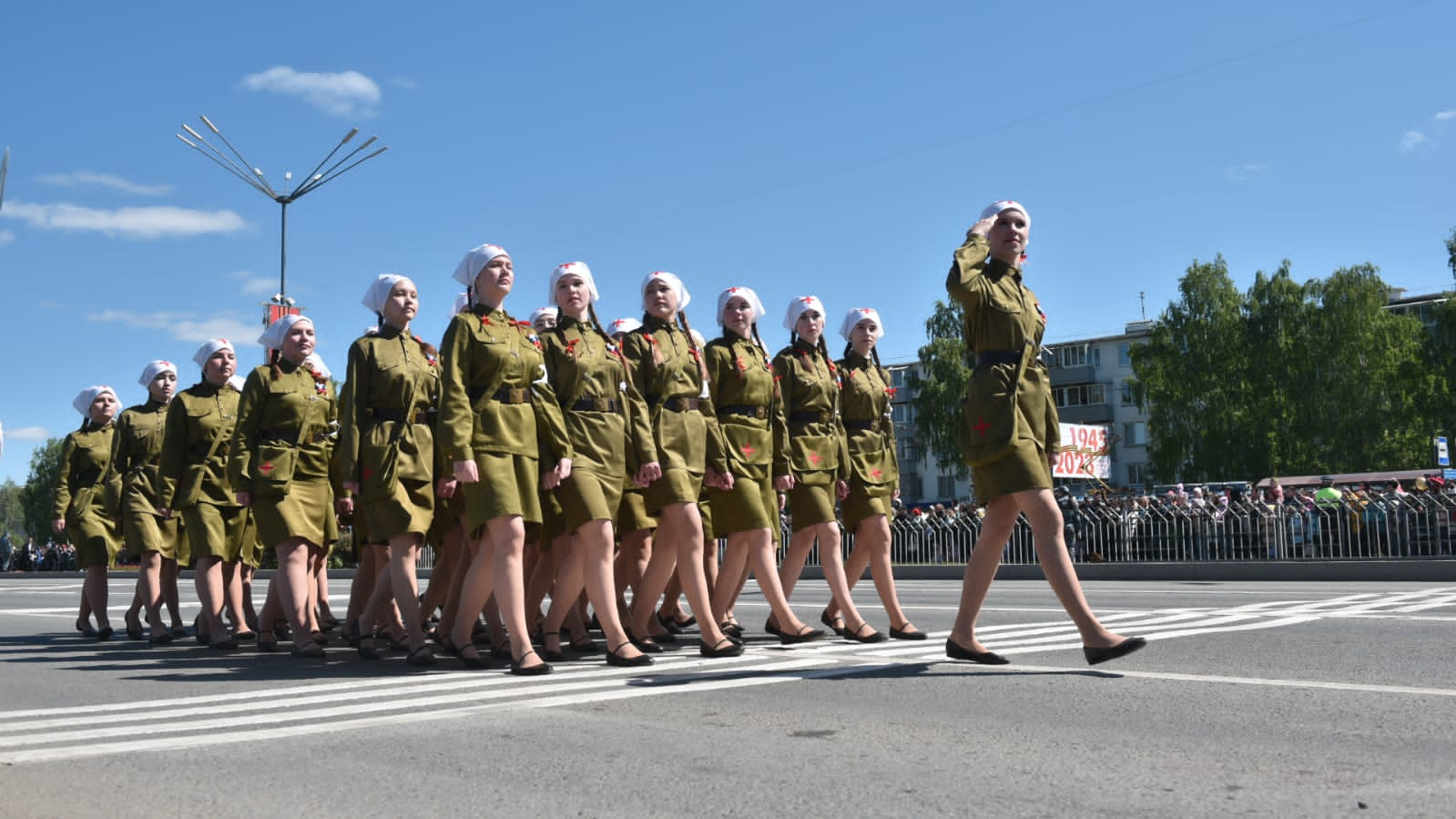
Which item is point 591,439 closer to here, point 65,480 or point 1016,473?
point 1016,473

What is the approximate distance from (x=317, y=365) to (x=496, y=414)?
362 centimetres

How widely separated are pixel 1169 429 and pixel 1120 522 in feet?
154

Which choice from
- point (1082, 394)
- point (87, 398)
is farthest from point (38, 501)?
point (87, 398)

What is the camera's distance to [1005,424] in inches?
270

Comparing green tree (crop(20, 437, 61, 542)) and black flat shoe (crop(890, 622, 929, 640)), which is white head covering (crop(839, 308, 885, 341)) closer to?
black flat shoe (crop(890, 622, 929, 640))

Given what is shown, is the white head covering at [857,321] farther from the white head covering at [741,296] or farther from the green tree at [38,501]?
the green tree at [38,501]

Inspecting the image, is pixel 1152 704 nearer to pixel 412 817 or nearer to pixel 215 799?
pixel 412 817

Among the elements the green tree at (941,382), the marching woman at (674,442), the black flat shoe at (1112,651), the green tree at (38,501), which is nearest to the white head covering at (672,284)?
the marching woman at (674,442)

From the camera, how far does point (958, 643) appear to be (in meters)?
7.27

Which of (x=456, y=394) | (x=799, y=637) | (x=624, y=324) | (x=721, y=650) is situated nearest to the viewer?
(x=456, y=394)

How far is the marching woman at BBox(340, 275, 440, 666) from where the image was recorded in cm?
830

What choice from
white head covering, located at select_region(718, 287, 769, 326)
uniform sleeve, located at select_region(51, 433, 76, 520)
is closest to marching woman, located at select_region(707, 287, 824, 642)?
white head covering, located at select_region(718, 287, 769, 326)

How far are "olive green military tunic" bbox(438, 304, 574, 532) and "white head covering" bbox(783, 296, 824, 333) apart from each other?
7.49 feet

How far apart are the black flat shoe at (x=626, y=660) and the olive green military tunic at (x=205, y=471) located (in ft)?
12.9
